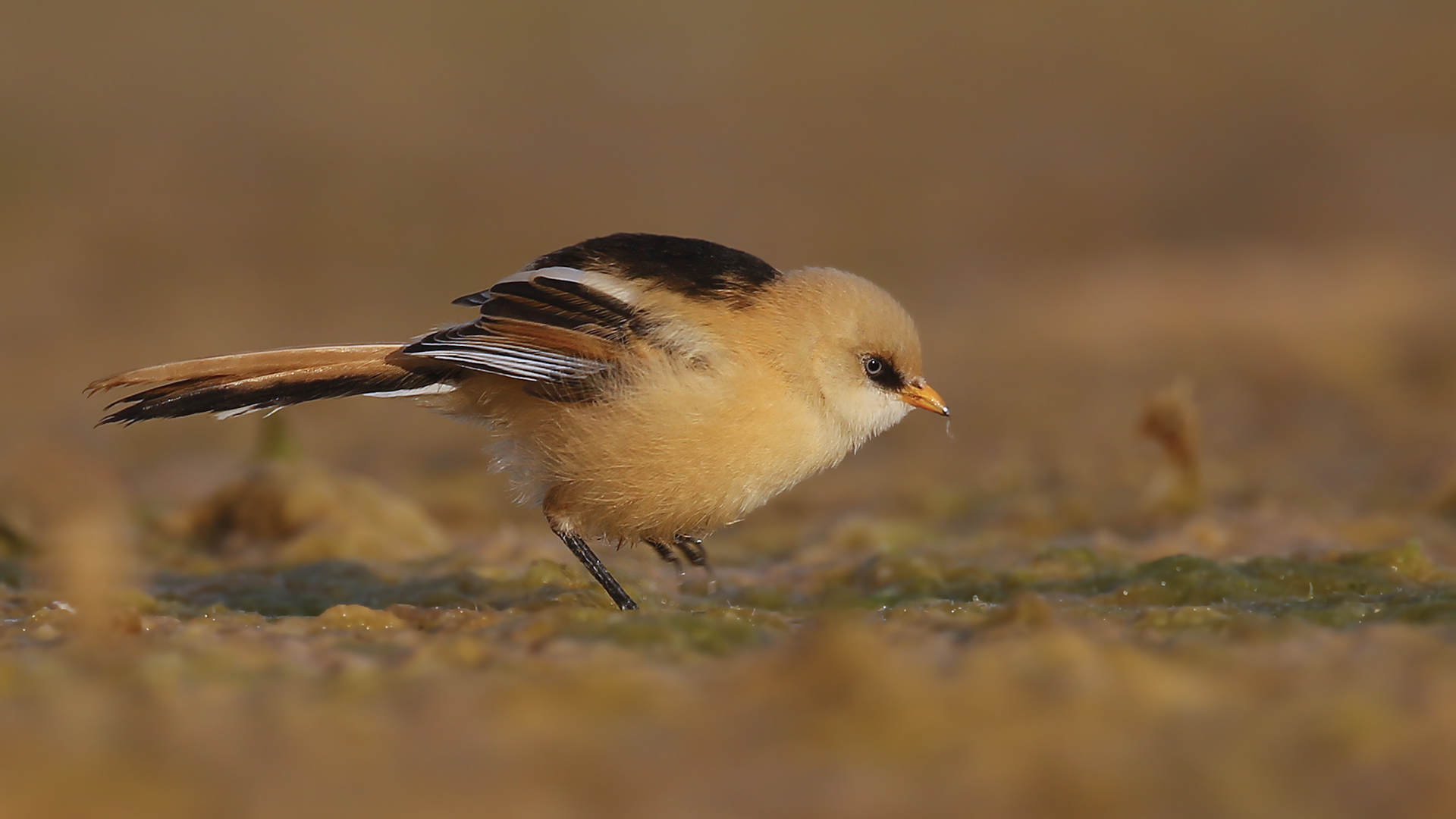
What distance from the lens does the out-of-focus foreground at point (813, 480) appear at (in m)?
2.94

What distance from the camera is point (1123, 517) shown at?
727 centimetres

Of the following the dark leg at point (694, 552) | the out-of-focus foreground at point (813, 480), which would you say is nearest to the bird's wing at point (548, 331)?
the out-of-focus foreground at point (813, 480)

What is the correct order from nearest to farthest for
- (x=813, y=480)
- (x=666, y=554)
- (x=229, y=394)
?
(x=229, y=394)
(x=666, y=554)
(x=813, y=480)

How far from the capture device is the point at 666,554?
20.1ft

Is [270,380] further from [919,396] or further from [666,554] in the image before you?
[919,396]

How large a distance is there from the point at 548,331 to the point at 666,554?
1.20m

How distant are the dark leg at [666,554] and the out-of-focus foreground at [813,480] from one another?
0.17 m

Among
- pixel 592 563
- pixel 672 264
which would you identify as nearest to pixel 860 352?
pixel 672 264

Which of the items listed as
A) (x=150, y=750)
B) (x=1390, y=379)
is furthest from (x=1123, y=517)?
(x=150, y=750)

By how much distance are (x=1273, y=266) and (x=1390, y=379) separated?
3.18m

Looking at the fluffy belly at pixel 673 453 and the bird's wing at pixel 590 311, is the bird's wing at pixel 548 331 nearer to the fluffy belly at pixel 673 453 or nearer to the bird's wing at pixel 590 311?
the bird's wing at pixel 590 311

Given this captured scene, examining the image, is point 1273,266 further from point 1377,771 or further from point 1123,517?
point 1377,771

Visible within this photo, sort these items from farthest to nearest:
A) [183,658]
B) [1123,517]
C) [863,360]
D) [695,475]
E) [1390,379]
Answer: [1390,379] < [1123,517] < [863,360] < [695,475] < [183,658]

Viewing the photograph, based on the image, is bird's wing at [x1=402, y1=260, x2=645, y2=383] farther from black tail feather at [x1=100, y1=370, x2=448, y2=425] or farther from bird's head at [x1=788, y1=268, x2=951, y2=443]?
bird's head at [x1=788, y1=268, x2=951, y2=443]
